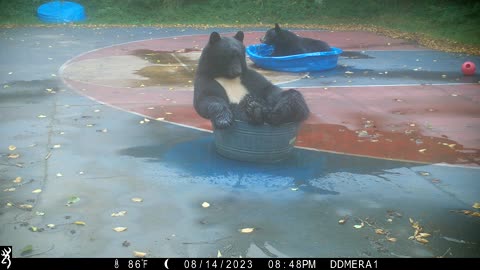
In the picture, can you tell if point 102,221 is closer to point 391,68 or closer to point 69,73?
point 69,73

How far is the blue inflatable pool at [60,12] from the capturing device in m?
23.2

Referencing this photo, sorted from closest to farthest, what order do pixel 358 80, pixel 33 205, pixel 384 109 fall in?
pixel 33 205 < pixel 384 109 < pixel 358 80

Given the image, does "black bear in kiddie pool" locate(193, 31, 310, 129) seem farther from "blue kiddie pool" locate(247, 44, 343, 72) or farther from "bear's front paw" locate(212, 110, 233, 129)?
"blue kiddie pool" locate(247, 44, 343, 72)

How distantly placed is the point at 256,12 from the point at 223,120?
67.4 ft

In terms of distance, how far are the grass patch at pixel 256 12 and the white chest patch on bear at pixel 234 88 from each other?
16943 mm

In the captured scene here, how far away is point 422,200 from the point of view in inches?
214

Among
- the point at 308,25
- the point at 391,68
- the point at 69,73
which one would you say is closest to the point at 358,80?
the point at 391,68

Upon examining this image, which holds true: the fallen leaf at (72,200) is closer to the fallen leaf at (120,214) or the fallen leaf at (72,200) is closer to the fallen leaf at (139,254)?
the fallen leaf at (120,214)

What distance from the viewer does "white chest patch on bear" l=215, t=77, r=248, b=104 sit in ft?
21.9

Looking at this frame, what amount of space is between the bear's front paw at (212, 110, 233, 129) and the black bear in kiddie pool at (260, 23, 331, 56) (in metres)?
7.20

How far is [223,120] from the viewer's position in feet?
19.5

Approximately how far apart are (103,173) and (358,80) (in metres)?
7.50

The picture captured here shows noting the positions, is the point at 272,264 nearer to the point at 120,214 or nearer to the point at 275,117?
the point at 120,214

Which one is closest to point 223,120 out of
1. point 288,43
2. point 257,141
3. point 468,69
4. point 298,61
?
point 257,141
